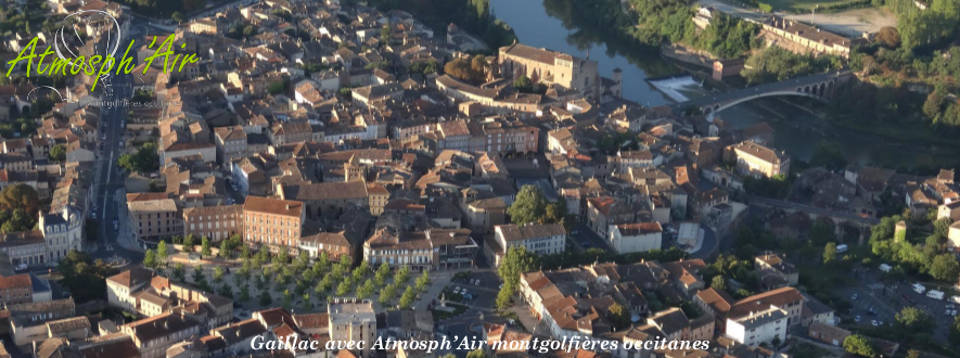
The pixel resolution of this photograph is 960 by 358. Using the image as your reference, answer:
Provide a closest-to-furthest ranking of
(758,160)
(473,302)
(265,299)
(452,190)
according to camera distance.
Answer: (265,299), (473,302), (452,190), (758,160)

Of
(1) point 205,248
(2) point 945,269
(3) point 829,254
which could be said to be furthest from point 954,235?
(1) point 205,248

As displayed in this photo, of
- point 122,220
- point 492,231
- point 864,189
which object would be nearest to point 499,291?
point 492,231

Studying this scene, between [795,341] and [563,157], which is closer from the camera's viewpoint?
[795,341]

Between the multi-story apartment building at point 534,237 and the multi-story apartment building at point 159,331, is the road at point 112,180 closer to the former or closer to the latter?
the multi-story apartment building at point 159,331

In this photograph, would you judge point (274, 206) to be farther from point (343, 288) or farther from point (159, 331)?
point (159, 331)

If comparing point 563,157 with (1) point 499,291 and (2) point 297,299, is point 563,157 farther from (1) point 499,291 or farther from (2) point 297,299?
(2) point 297,299

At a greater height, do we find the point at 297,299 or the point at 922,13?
the point at 922,13

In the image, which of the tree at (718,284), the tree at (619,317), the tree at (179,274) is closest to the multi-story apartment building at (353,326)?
the tree at (179,274)
